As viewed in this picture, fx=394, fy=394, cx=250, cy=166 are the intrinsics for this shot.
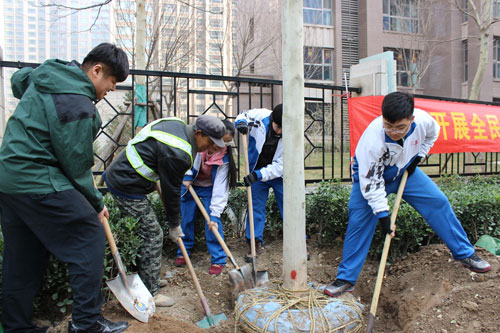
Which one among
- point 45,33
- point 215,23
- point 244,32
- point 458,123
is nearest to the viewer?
point 458,123

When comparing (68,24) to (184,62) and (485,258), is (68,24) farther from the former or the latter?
(485,258)

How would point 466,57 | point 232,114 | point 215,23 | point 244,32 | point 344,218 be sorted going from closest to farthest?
point 344,218 → point 232,114 → point 215,23 → point 244,32 → point 466,57

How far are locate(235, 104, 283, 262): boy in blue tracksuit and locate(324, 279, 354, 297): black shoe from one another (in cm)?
107

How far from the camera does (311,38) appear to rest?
2022 cm

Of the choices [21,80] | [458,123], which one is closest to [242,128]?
[21,80]

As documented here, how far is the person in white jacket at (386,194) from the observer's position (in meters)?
3.13

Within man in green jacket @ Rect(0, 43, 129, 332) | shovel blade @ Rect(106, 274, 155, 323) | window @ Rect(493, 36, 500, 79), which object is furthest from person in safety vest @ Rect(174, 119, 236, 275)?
window @ Rect(493, 36, 500, 79)

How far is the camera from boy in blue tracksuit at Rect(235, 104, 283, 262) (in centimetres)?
412

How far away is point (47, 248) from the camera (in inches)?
91.8

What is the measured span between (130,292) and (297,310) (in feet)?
4.02

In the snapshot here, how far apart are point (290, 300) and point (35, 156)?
1858 mm

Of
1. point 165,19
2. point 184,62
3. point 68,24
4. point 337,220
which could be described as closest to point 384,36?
point 184,62

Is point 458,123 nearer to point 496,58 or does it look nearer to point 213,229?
point 213,229

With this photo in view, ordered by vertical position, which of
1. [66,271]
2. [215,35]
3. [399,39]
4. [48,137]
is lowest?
[66,271]
